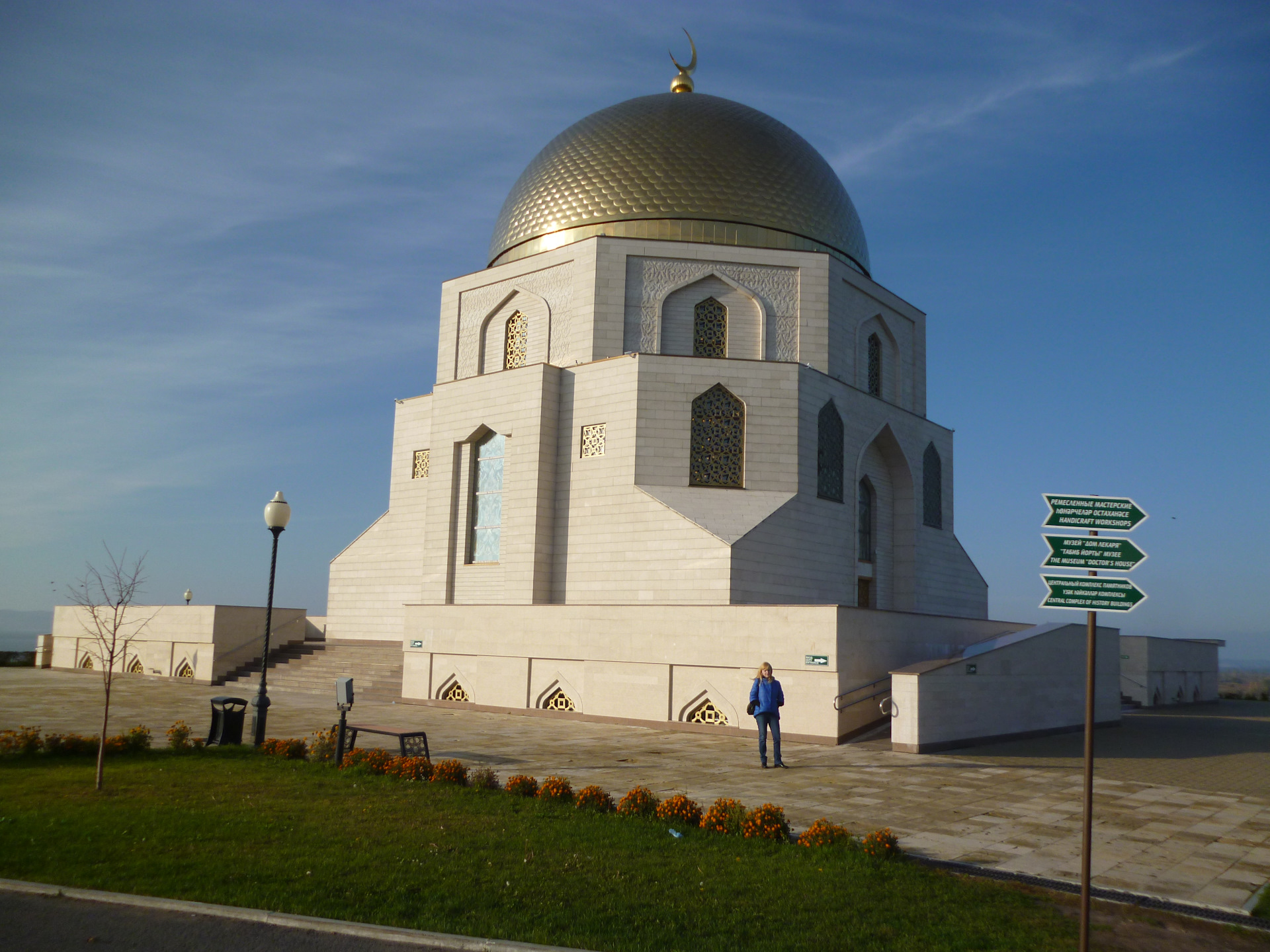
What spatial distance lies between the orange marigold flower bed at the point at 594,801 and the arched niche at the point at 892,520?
17371 mm

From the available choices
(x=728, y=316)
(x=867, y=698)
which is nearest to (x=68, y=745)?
(x=867, y=698)

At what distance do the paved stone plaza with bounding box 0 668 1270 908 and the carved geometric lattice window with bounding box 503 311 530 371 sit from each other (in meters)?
9.76

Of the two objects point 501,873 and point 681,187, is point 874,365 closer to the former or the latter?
point 681,187

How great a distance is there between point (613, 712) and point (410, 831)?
961cm

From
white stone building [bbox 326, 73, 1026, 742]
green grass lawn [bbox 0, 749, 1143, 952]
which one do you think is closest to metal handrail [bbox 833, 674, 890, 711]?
white stone building [bbox 326, 73, 1026, 742]

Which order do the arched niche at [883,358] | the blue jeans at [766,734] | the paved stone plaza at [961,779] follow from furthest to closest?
the arched niche at [883,358] → the blue jeans at [766,734] → the paved stone plaza at [961,779]

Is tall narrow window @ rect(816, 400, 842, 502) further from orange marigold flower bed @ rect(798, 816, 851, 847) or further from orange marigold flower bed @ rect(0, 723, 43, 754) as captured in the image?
orange marigold flower bed @ rect(0, 723, 43, 754)

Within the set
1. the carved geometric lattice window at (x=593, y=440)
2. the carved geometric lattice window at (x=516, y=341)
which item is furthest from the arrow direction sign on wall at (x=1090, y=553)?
the carved geometric lattice window at (x=516, y=341)

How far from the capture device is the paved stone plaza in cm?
712

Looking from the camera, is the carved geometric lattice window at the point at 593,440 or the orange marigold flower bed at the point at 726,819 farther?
the carved geometric lattice window at the point at 593,440

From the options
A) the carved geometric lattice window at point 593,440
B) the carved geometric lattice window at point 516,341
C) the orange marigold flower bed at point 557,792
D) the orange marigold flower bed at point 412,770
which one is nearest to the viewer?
the orange marigold flower bed at point 557,792

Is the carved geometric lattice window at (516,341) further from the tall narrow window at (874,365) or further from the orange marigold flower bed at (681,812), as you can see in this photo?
the orange marigold flower bed at (681,812)

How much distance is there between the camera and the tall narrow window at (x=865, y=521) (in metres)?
24.1

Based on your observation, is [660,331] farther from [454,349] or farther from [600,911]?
[600,911]
